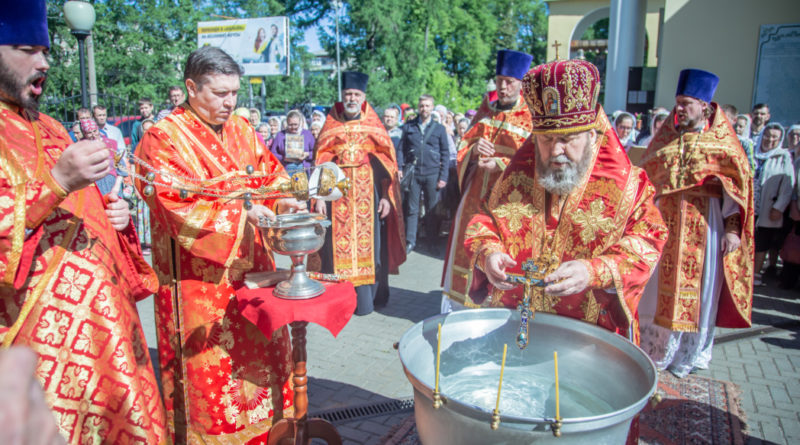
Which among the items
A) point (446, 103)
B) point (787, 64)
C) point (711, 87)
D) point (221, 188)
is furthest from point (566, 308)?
point (446, 103)

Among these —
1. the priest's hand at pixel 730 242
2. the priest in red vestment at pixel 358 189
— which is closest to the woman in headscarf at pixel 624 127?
the priest's hand at pixel 730 242

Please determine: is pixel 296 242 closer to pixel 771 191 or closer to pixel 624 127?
pixel 624 127

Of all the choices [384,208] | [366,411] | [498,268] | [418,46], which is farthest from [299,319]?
[418,46]

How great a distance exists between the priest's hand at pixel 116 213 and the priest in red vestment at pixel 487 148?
8.63 feet

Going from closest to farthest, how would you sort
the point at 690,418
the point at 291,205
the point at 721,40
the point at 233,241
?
the point at 233,241
the point at 291,205
the point at 690,418
the point at 721,40

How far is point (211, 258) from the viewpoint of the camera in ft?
8.65

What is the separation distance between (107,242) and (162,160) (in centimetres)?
59

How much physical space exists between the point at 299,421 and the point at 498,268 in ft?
4.85

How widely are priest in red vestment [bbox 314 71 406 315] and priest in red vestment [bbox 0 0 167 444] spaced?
3663 mm

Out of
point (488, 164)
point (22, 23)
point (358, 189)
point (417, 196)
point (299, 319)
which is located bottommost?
point (417, 196)

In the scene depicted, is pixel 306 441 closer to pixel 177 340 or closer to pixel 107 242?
pixel 177 340

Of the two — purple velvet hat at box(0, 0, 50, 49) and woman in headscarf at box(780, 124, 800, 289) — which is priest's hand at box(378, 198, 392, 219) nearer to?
purple velvet hat at box(0, 0, 50, 49)

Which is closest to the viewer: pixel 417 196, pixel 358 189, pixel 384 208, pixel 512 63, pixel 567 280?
pixel 567 280

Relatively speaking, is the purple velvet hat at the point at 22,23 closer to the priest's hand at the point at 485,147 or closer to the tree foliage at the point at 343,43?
the priest's hand at the point at 485,147
